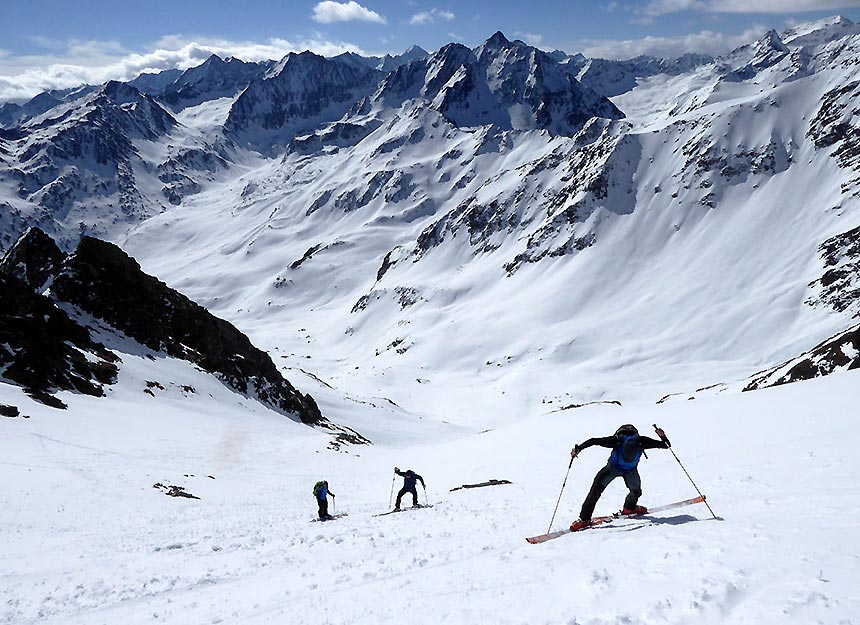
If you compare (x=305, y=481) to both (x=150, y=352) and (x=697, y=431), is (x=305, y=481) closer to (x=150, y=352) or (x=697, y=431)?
(x=697, y=431)

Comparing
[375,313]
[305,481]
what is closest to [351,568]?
[305,481]

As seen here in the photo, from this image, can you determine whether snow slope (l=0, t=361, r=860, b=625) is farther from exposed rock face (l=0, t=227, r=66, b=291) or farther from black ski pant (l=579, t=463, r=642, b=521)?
exposed rock face (l=0, t=227, r=66, b=291)

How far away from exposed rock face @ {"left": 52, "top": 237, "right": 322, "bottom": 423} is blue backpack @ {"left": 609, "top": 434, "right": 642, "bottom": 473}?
51227 millimetres

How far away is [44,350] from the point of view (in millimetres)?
40719

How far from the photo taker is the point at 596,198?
181 metres

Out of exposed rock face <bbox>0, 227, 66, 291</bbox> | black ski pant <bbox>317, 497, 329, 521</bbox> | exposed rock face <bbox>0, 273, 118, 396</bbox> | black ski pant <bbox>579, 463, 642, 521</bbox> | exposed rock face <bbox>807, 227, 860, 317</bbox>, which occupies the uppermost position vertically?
exposed rock face <bbox>807, 227, 860, 317</bbox>

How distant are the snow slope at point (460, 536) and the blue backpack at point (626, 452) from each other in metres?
1.16

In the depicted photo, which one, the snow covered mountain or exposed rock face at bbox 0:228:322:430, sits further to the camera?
exposed rock face at bbox 0:228:322:430

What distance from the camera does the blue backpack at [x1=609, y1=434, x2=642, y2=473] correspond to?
38.2ft

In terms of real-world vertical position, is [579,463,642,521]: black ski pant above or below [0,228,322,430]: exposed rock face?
below

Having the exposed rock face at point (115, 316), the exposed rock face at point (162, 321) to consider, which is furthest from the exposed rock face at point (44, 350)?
the exposed rock face at point (162, 321)

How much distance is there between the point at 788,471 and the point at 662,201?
175712 millimetres

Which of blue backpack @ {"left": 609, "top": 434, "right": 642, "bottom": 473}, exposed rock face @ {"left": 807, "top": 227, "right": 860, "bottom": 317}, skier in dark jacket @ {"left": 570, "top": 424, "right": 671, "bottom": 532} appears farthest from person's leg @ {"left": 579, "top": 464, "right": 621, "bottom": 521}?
exposed rock face @ {"left": 807, "top": 227, "right": 860, "bottom": 317}

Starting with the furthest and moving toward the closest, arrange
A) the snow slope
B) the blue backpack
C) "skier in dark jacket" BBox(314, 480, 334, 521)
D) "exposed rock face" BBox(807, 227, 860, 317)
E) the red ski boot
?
1. "exposed rock face" BBox(807, 227, 860, 317)
2. "skier in dark jacket" BBox(314, 480, 334, 521)
3. the red ski boot
4. the blue backpack
5. the snow slope
